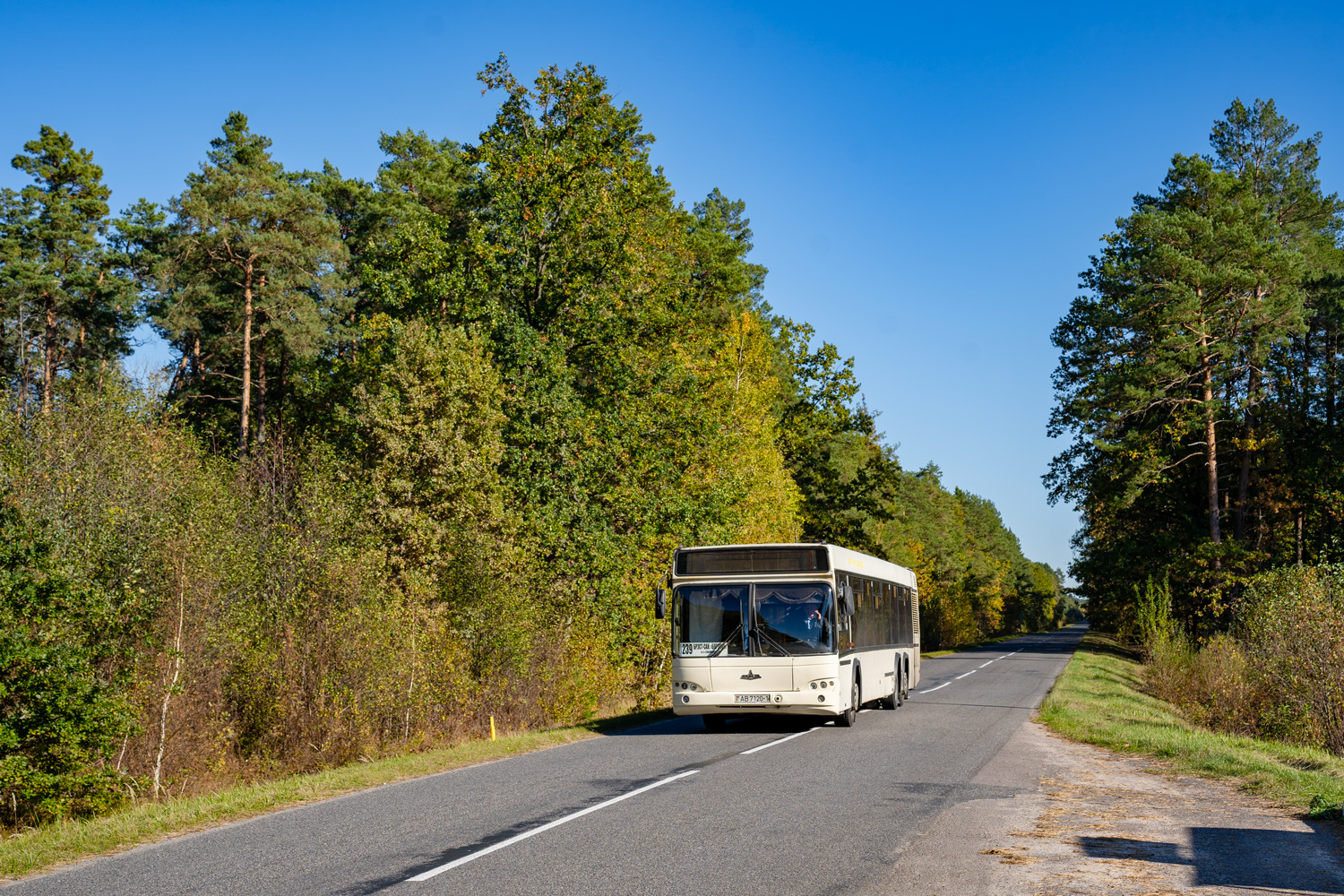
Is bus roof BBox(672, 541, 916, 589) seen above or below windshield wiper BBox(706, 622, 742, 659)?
above

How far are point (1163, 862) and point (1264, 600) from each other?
55.3 ft

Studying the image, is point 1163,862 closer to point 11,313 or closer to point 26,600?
point 26,600

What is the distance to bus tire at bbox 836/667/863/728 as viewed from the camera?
1789 cm

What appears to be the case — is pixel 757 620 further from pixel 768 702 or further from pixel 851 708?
pixel 851 708

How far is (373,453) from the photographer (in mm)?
25688

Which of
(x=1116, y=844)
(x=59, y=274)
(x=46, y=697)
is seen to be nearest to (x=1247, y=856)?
(x=1116, y=844)

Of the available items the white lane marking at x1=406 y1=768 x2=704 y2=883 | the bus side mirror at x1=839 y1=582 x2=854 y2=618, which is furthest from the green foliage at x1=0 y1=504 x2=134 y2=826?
the bus side mirror at x1=839 y1=582 x2=854 y2=618

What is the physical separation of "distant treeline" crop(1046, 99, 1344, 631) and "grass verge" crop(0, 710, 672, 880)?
3051cm

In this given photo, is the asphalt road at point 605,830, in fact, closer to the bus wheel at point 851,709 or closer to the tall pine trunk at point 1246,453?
the bus wheel at point 851,709

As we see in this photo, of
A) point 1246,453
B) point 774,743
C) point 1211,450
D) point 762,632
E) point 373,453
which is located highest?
point 1246,453

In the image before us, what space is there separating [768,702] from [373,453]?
13100 mm

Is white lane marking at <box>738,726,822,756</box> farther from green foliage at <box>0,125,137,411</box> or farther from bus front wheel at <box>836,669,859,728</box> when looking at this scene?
green foliage at <box>0,125,137,411</box>

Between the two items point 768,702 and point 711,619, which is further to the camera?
point 711,619

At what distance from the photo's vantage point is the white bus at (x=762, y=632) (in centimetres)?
1689
